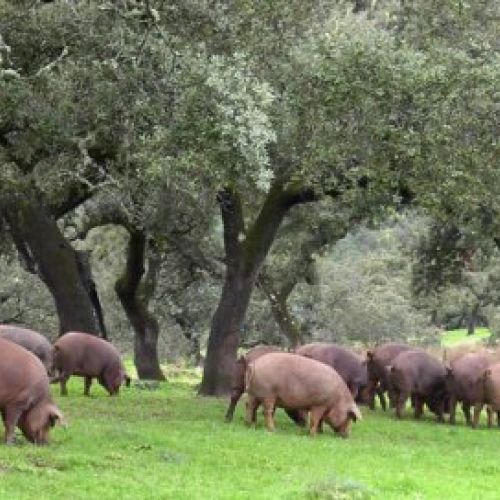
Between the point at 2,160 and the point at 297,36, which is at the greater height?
the point at 297,36

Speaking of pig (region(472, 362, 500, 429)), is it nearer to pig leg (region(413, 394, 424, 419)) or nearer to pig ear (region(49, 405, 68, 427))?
pig leg (region(413, 394, 424, 419))

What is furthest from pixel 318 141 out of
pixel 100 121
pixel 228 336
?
pixel 228 336

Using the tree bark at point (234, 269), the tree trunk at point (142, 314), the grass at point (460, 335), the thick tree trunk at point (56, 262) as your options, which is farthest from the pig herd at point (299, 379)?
the grass at point (460, 335)

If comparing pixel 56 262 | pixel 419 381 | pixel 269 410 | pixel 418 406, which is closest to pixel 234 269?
pixel 56 262

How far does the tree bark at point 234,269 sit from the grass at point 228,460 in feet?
9.22

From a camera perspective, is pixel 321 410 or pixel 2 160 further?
pixel 2 160

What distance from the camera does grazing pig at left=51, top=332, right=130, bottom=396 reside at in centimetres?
2147

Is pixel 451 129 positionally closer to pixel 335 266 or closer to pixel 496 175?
pixel 496 175

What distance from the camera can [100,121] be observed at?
56.3 ft

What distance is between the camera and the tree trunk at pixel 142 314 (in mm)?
29797

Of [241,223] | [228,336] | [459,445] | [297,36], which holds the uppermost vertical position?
[297,36]

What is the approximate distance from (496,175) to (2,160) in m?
9.55

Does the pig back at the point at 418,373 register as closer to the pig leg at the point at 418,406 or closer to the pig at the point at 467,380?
the pig at the point at 467,380

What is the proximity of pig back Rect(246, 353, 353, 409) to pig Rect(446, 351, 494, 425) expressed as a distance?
4642mm
